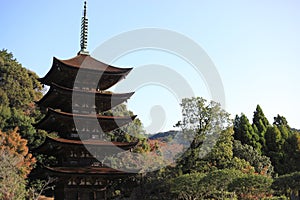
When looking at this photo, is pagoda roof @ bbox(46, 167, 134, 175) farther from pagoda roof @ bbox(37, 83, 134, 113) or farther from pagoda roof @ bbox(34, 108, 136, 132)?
pagoda roof @ bbox(37, 83, 134, 113)

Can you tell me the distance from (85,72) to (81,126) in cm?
309

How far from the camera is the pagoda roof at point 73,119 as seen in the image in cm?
1867

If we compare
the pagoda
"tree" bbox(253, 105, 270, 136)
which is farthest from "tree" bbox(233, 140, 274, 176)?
the pagoda

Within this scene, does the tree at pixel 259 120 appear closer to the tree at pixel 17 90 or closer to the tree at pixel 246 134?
the tree at pixel 246 134

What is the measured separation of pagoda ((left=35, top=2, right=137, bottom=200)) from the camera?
1828cm

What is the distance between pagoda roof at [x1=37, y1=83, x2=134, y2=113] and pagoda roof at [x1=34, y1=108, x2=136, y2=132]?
99cm

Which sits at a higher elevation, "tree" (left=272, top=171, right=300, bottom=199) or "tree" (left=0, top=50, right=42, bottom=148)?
"tree" (left=0, top=50, right=42, bottom=148)

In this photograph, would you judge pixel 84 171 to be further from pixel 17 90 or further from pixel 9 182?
pixel 17 90

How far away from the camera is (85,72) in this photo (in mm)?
19609

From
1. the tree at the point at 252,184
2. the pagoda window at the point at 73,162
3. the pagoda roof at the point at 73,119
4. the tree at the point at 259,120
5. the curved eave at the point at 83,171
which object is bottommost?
the tree at the point at 252,184

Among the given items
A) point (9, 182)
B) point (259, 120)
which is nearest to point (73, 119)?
point (9, 182)

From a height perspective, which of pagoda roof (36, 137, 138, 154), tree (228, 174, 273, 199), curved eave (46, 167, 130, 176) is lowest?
tree (228, 174, 273, 199)

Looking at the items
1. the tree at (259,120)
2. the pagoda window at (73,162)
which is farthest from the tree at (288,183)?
the tree at (259,120)

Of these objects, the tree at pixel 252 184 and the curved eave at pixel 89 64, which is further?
the tree at pixel 252 184
